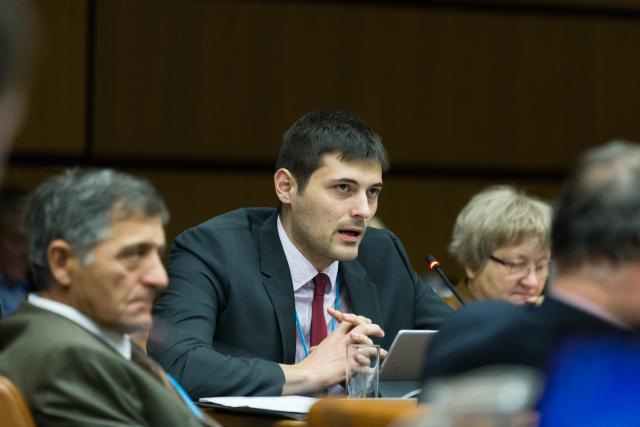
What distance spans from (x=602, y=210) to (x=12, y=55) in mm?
826

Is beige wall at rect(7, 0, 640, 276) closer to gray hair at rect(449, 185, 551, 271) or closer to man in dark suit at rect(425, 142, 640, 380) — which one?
gray hair at rect(449, 185, 551, 271)

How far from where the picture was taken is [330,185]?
3062 millimetres

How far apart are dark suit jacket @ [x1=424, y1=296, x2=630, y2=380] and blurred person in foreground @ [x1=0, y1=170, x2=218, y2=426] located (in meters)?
0.67

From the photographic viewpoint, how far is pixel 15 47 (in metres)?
0.58

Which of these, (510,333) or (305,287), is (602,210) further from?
(305,287)

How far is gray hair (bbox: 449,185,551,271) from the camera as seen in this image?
375cm

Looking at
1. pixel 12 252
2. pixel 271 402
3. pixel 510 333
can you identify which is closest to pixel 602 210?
pixel 510 333

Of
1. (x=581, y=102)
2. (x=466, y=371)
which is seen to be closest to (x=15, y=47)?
(x=466, y=371)

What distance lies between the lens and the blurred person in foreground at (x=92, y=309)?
1798mm

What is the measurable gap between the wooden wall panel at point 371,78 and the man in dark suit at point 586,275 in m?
4.11

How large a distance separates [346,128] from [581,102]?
2.97 metres

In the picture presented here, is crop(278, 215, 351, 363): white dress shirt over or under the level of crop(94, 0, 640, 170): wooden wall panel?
under

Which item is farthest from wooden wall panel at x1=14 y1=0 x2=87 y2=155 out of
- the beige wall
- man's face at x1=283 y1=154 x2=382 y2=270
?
man's face at x1=283 y1=154 x2=382 y2=270

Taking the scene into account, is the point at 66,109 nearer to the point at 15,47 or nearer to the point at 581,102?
the point at 581,102
